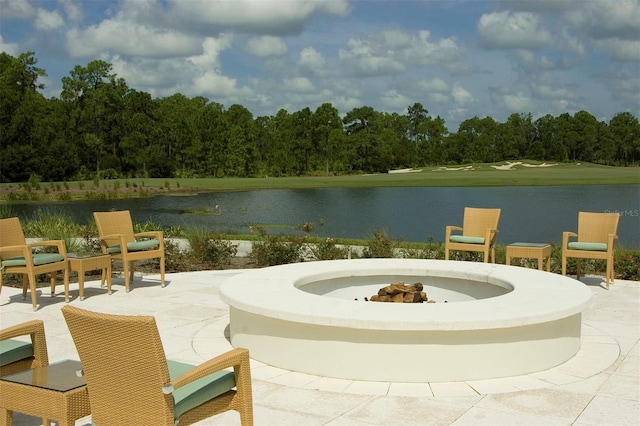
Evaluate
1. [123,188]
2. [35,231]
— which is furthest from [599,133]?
[35,231]

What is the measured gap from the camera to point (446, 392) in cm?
414

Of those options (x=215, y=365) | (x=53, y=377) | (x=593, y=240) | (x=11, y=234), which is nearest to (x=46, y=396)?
(x=53, y=377)

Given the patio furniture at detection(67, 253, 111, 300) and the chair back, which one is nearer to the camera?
the patio furniture at detection(67, 253, 111, 300)

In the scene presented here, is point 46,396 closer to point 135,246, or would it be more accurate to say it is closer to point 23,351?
point 23,351

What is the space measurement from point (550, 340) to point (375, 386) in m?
1.36

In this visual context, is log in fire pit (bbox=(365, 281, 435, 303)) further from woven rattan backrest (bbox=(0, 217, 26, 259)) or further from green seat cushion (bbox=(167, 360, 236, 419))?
woven rattan backrest (bbox=(0, 217, 26, 259))

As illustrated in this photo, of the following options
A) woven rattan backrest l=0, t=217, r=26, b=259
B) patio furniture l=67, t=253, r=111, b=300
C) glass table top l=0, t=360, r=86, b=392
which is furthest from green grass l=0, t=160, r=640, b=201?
glass table top l=0, t=360, r=86, b=392

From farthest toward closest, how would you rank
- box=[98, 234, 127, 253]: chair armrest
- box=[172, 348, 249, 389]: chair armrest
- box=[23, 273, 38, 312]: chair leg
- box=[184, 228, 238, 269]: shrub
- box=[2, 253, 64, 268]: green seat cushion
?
1. box=[184, 228, 238, 269]: shrub
2. box=[98, 234, 127, 253]: chair armrest
3. box=[2, 253, 64, 268]: green seat cushion
4. box=[23, 273, 38, 312]: chair leg
5. box=[172, 348, 249, 389]: chair armrest

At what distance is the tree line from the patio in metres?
40.3

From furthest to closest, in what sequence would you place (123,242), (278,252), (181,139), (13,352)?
1. (181,139)
2. (278,252)
3. (123,242)
4. (13,352)

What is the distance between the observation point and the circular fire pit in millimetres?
4289

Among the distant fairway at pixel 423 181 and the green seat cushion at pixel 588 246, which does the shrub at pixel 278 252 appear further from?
the distant fairway at pixel 423 181

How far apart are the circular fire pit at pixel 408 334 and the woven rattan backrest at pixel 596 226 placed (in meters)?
3.29

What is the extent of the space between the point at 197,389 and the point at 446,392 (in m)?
1.82
